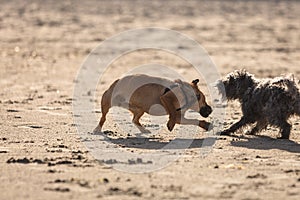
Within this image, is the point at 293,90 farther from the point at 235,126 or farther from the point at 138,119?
the point at 138,119

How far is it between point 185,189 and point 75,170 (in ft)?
4.88

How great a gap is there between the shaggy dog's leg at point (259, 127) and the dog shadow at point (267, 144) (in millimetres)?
224

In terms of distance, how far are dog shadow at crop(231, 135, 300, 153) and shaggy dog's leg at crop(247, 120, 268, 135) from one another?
224 mm

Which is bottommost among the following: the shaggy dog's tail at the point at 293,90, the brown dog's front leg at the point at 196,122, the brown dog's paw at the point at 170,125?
the brown dog's paw at the point at 170,125

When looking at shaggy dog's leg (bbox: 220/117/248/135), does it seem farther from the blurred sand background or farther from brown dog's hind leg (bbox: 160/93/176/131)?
brown dog's hind leg (bbox: 160/93/176/131)

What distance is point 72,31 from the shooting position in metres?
34.6

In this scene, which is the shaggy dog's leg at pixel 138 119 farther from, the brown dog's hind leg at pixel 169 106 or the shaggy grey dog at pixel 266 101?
the shaggy grey dog at pixel 266 101

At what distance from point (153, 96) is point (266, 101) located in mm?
1703

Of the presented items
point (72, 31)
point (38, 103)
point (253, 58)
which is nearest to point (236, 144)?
point (38, 103)

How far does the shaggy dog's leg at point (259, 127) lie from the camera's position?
39.0 feet

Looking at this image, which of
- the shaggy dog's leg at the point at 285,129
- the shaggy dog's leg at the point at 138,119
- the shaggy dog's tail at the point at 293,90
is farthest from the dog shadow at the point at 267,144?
the shaggy dog's leg at the point at 138,119

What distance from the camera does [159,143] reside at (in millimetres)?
10930

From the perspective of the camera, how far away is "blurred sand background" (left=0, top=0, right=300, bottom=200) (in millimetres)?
8203

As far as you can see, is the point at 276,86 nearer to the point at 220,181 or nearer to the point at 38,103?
the point at 220,181
